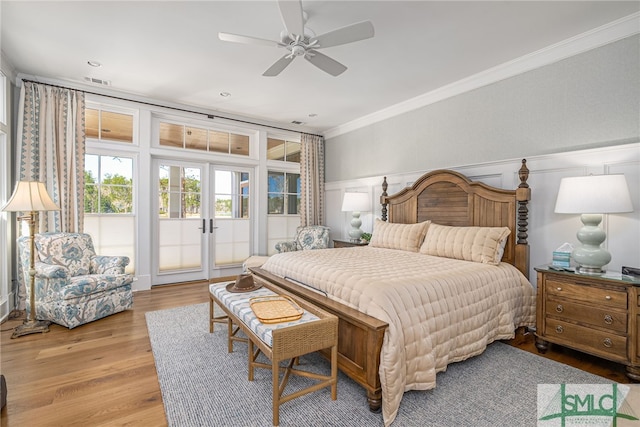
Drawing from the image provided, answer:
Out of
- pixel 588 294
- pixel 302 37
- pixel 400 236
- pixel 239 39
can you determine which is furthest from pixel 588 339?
pixel 239 39

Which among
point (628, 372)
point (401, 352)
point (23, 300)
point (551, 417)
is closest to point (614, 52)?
point (628, 372)

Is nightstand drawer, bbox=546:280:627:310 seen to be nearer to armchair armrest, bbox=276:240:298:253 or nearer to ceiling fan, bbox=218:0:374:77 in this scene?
ceiling fan, bbox=218:0:374:77

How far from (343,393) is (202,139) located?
14.9ft

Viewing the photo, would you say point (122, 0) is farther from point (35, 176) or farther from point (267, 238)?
point (267, 238)

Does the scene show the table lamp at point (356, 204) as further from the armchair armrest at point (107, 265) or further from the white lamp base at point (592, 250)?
the armchair armrest at point (107, 265)

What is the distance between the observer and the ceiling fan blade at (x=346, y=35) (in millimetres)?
2216

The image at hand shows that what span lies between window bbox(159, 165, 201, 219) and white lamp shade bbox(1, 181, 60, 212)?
1759 mm

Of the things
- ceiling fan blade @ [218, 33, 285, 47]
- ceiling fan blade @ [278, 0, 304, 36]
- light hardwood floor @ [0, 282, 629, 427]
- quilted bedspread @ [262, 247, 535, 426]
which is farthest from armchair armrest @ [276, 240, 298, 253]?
ceiling fan blade @ [278, 0, 304, 36]

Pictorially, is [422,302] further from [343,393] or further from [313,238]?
[313,238]

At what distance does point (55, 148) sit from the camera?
12.4 feet

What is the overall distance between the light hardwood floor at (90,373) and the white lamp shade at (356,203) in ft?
8.79

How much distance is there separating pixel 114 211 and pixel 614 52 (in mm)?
6124

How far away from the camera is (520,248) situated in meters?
3.03

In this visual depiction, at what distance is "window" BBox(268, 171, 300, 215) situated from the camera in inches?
230
